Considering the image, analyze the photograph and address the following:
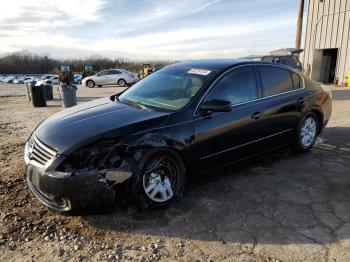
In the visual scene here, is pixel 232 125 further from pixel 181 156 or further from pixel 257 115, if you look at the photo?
pixel 181 156

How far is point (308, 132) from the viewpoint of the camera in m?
5.77

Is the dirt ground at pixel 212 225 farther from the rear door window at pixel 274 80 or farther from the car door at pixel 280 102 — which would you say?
the rear door window at pixel 274 80

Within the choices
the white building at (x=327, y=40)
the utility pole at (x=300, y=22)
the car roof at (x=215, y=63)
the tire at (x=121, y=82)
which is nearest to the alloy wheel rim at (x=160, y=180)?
the car roof at (x=215, y=63)

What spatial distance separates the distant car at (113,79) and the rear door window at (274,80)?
23.0 m

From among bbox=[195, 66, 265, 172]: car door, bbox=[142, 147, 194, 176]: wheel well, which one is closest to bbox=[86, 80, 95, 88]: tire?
bbox=[195, 66, 265, 172]: car door

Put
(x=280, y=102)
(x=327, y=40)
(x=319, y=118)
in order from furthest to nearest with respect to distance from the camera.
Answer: (x=327, y=40) < (x=319, y=118) < (x=280, y=102)

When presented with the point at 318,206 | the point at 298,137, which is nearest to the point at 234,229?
the point at 318,206

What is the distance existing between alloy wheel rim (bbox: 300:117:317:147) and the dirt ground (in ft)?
2.92

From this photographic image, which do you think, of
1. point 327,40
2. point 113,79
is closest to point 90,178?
point 327,40

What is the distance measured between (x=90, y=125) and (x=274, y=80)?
116 inches

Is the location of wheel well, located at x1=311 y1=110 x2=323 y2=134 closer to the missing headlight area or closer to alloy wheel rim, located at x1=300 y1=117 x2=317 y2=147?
alloy wheel rim, located at x1=300 y1=117 x2=317 y2=147

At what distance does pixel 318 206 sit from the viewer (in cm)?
385

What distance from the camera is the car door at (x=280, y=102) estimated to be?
4844mm

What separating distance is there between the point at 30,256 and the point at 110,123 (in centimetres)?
148
